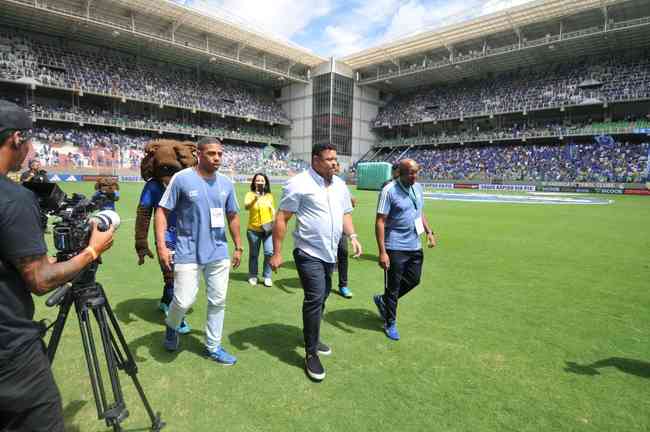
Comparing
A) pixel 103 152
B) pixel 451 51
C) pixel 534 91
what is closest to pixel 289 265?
pixel 103 152

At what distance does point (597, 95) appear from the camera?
36312 millimetres

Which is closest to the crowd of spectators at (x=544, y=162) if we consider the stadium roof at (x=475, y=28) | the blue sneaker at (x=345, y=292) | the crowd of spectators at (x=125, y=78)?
the stadium roof at (x=475, y=28)

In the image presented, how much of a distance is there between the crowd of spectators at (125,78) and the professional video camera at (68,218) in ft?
135

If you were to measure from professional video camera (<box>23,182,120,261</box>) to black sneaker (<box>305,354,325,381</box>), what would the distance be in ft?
6.71

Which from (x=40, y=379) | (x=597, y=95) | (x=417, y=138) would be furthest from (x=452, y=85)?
(x=40, y=379)

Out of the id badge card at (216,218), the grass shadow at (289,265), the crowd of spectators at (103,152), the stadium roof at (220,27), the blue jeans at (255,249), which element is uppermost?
the stadium roof at (220,27)

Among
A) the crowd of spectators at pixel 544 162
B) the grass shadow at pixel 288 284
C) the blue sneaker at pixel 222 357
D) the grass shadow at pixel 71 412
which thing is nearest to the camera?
the grass shadow at pixel 71 412

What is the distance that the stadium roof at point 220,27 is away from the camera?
34594 mm

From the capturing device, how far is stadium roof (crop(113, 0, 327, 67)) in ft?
113

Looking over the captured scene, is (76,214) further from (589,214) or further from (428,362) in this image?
(589,214)

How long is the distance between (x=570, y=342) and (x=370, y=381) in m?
2.43

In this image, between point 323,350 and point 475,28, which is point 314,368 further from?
point 475,28

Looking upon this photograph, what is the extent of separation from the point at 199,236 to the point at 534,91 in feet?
157

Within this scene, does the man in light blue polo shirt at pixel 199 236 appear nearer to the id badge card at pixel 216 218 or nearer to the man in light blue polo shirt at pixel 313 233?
the id badge card at pixel 216 218
